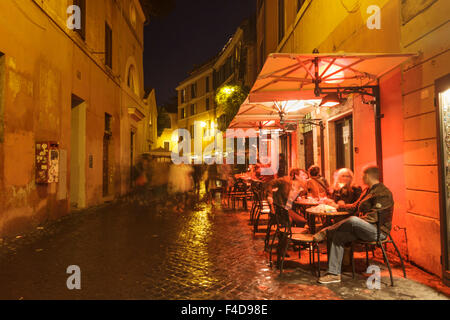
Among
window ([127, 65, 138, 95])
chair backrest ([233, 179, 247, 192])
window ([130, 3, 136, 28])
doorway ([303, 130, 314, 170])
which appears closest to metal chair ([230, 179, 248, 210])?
chair backrest ([233, 179, 247, 192])

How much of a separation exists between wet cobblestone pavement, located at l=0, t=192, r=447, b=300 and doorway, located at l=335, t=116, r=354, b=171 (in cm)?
314

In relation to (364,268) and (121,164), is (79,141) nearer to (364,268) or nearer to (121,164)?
(121,164)

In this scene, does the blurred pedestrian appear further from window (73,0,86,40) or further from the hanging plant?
the hanging plant

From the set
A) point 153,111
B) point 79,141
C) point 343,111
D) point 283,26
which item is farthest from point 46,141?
point 153,111

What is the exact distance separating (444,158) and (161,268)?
167 inches

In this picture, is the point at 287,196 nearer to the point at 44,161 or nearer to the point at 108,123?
the point at 44,161

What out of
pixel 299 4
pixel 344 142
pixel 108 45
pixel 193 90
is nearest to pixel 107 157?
pixel 108 45

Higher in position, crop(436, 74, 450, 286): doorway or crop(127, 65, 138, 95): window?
crop(127, 65, 138, 95): window

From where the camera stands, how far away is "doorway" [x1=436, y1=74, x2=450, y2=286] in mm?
4184

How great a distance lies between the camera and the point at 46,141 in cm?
841

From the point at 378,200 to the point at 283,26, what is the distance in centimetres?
1148

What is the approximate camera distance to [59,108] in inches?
381

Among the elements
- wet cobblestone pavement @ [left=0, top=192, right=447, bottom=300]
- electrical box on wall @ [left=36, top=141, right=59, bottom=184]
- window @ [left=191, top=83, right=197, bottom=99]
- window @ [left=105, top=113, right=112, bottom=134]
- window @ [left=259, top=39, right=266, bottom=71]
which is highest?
window @ [left=191, top=83, right=197, bottom=99]

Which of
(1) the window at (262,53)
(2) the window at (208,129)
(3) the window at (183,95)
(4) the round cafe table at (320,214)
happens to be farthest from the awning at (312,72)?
(3) the window at (183,95)
